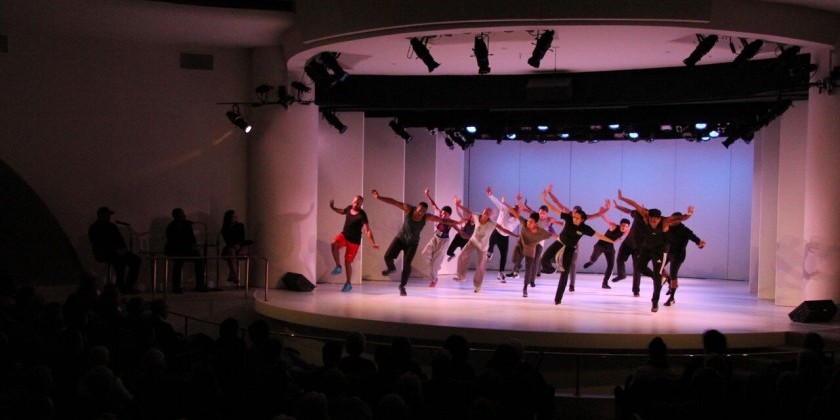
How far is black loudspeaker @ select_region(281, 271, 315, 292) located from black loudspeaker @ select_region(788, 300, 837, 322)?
756 cm

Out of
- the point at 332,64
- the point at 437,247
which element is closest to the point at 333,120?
the point at 332,64

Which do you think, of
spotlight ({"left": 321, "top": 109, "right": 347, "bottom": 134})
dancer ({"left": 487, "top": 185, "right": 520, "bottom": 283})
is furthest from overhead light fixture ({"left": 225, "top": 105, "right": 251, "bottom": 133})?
dancer ({"left": 487, "top": 185, "right": 520, "bottom": 283})

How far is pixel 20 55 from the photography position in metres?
15.3

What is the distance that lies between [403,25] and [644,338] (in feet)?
16.8

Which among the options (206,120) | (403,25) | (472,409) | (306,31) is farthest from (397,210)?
(472,409)

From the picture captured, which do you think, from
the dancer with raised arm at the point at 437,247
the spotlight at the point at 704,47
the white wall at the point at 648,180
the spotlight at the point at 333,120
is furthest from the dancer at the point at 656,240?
the white wall at the point at 648,180

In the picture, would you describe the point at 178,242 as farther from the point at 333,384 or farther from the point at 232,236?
the point at 333,384

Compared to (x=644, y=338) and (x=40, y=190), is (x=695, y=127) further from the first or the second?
(x=40, y=190)

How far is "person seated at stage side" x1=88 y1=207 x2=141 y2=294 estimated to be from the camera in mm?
14391

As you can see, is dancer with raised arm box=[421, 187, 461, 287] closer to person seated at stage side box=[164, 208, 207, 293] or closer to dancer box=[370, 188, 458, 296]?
dancer box=[370, 188, 458, 296]

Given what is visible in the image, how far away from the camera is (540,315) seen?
12.7 meters

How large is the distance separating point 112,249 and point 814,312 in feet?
34.1

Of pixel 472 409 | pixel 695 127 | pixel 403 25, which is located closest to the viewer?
pixel 472 409

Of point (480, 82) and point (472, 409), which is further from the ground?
point (480, 82)
